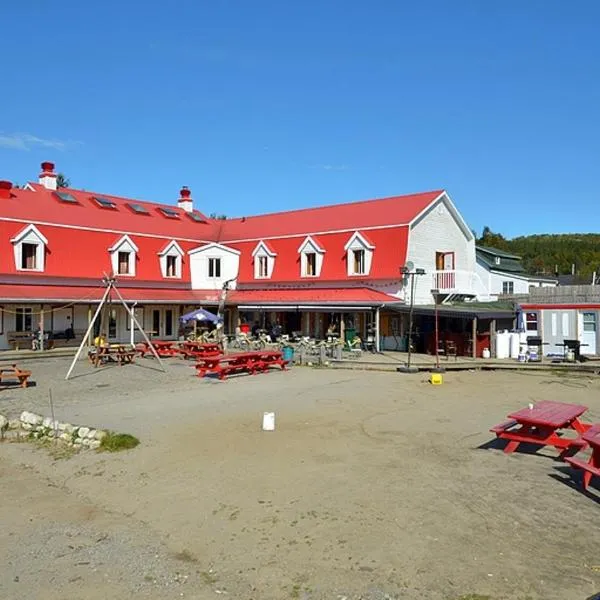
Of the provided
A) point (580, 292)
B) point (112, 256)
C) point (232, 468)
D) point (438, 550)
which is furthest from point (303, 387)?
point (112, 256)

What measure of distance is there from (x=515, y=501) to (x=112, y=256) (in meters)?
28.1

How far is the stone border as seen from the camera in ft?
34.9

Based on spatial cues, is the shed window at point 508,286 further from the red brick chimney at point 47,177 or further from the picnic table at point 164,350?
the red brick chimney at point 47,177

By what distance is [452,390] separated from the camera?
16656 millimetres

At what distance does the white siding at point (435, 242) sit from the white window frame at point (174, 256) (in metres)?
13.5

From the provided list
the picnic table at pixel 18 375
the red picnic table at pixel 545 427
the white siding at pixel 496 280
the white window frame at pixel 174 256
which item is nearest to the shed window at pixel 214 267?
the white window frame at pixel 174 256

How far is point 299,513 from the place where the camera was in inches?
271

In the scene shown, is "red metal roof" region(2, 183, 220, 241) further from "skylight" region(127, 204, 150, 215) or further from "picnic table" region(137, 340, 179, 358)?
"picnic table" region(137, 340, 179, 358)

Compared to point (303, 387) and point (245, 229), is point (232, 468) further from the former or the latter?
point (245, 229)

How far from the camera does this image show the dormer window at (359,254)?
98.4 ft

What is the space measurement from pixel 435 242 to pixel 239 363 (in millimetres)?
14925

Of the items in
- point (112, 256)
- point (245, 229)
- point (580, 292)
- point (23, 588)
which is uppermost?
point (245, 229)

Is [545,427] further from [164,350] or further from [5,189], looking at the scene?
[5,189]

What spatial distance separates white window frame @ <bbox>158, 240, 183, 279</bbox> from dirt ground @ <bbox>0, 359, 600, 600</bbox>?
2122cm
